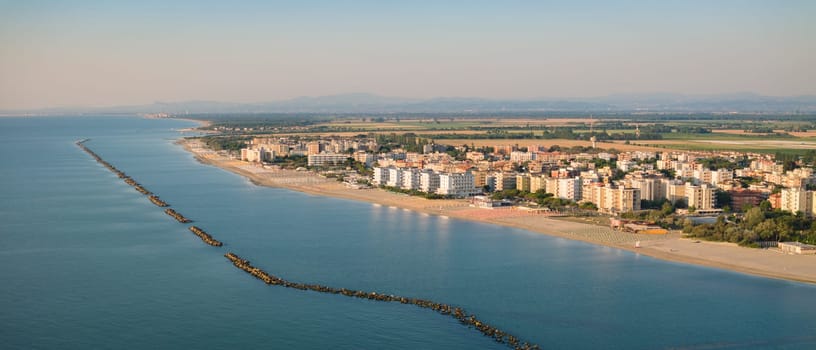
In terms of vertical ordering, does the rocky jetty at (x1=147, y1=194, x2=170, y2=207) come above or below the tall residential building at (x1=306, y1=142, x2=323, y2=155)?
below

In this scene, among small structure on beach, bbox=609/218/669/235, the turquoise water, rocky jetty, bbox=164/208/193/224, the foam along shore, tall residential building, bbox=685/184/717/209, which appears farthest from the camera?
tall residential building, bbox=685/184/717/209

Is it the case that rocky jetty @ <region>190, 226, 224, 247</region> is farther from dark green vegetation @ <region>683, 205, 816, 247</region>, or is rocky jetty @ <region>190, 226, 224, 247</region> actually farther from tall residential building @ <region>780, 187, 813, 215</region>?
tall residential building @ <region>780, 187, 813, 215</region>

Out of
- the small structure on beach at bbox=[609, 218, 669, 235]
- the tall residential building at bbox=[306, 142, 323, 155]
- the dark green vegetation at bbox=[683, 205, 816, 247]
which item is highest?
the tall residential building at bbox=[306, 142, 323, 155]

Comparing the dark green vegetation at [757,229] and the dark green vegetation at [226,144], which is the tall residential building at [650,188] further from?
the dark green vegetation at [226,144]

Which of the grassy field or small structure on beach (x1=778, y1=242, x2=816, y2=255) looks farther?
the grassy field

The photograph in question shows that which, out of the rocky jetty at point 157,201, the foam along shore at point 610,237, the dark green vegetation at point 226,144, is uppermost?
the dark green vegetation at point 226,144

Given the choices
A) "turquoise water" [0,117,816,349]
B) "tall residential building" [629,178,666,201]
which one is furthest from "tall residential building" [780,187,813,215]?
"turquoise water" [0,117,816,349]

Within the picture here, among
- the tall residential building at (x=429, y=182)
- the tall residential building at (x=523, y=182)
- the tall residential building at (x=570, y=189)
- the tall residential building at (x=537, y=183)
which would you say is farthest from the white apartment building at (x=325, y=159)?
the tall residential building at (x=570, y=189)

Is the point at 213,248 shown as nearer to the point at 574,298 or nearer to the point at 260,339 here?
the point at 260,339
